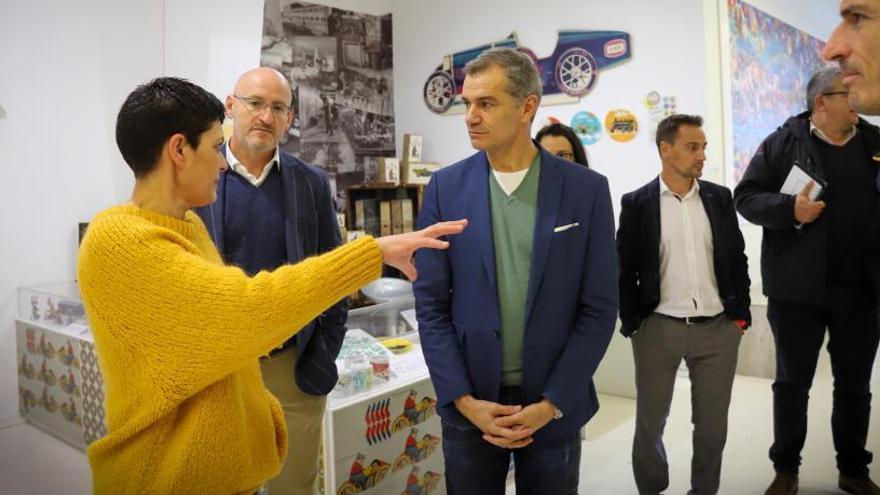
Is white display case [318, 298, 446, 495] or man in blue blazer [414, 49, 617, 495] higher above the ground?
→ man in blue blazer [414, 49, 617, 495]

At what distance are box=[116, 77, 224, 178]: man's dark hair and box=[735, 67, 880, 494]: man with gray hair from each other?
2.21m

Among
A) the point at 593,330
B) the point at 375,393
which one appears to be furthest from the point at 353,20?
the point at 593,330

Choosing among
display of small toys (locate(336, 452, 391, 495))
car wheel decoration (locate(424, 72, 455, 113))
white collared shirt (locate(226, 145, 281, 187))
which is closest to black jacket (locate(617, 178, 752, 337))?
display of small toys (locate(336, 452, 391, 495))

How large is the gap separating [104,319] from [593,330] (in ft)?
3.79

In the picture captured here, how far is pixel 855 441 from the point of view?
8.14ft

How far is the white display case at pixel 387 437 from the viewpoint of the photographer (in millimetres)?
2102

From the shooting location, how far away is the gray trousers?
236 centimetres

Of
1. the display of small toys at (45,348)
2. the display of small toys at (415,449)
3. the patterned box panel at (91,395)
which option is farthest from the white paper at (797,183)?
the display of small toys at (45,348)

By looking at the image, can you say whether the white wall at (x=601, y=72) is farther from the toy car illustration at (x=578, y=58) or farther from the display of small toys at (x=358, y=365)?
the display of small toys at (x=358, y=365)

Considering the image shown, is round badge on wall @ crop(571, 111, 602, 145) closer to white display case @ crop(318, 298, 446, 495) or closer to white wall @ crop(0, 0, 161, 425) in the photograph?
white display case @ crop(318, 298, 446, 495)

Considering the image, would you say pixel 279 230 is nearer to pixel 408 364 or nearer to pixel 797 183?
pixel 408 364

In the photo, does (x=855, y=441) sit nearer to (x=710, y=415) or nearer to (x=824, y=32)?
(x=710, y=415)

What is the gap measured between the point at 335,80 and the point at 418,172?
46.0 inches

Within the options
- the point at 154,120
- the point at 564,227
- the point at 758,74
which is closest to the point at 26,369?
the point at 154,120
